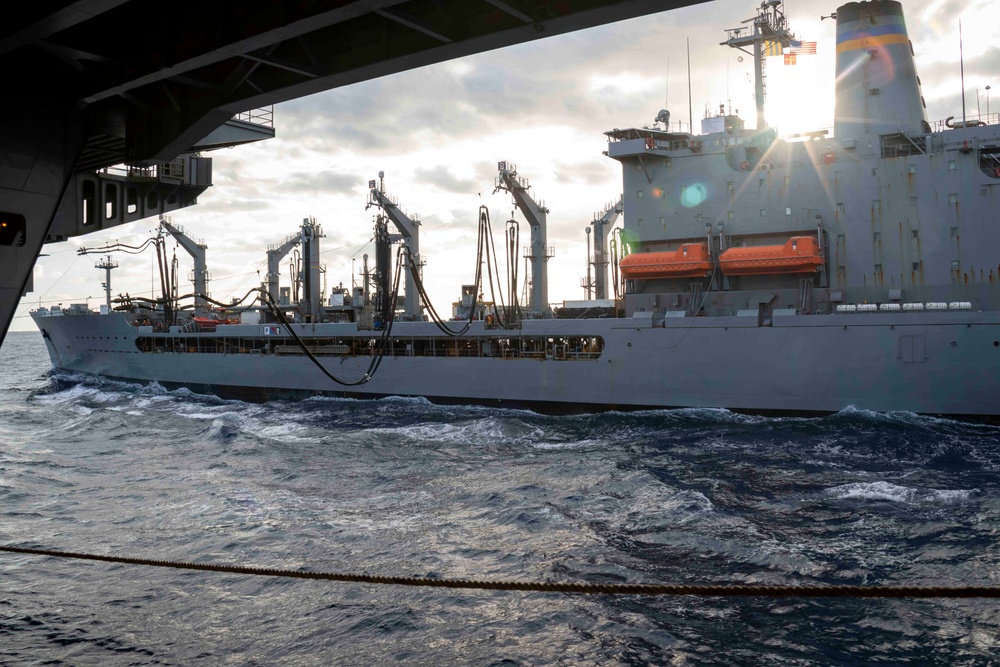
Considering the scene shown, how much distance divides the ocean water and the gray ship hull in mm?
899

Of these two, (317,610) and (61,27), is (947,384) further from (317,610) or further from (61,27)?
(61,27)

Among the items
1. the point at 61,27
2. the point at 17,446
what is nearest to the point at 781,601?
the point at 61,27

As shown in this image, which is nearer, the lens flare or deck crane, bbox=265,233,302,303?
the lens flare

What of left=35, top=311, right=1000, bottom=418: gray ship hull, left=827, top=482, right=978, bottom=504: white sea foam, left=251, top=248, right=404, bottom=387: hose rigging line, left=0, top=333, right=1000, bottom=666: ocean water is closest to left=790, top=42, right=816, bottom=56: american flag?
left=35, top=311, right=1000, bottom=418: gray ship hull

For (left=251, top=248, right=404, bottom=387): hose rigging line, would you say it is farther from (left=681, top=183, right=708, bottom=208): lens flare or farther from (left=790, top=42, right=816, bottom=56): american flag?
(left=790, top=42, right=816, bottom=56): american flag

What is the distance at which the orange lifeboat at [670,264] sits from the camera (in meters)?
21.2

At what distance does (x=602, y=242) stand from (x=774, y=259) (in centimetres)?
1386

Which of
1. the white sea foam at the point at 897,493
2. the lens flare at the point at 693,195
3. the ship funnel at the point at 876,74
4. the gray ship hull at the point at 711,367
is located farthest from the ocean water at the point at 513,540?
the ship funnel at the point at 876,74

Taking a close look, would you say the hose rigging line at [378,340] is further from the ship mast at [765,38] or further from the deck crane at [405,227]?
the ship mast at [765,38]

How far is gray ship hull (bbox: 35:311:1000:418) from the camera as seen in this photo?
16.9 metres

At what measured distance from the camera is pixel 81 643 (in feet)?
21.4

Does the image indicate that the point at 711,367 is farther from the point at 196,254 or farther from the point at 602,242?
the point at 196,254

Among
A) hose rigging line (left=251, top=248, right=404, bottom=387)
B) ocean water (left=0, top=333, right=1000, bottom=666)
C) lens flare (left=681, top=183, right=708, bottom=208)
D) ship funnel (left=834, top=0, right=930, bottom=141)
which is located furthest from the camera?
lens flare (left=681, top=183, right=708, bottom=208)

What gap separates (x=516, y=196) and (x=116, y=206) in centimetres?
2076
